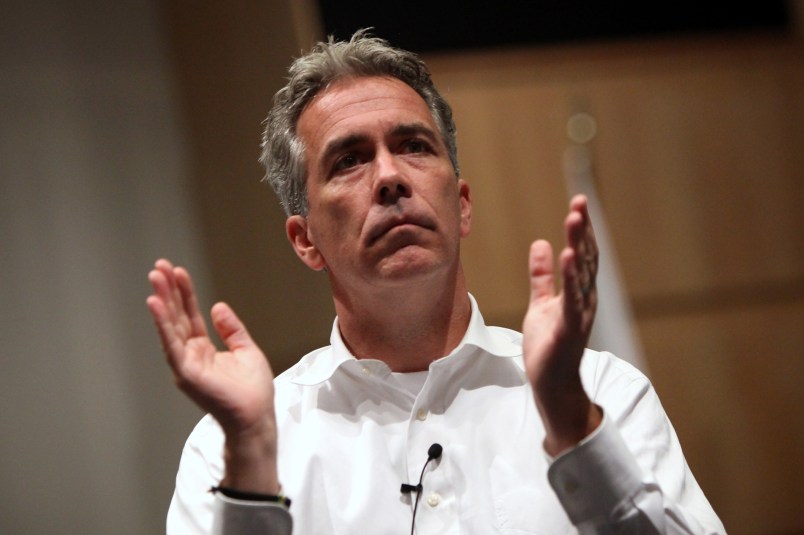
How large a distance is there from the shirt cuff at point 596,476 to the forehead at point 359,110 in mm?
841

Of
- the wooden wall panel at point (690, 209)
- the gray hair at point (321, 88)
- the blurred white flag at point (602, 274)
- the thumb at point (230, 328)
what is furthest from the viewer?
the wooden wall panel at point (690, 209)

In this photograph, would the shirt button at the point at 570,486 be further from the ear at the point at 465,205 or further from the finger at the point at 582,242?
the ear at the point at 465,205

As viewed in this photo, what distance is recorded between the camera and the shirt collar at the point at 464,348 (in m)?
1.88

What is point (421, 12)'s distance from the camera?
3.93 metres

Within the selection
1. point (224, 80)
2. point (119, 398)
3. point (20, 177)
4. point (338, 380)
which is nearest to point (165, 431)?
point (119, 398)

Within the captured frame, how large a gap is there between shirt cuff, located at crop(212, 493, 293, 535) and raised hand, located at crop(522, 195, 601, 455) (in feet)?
1.46

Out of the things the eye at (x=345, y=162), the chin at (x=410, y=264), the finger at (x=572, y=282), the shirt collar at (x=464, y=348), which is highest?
the eye at (x=345, y=162)

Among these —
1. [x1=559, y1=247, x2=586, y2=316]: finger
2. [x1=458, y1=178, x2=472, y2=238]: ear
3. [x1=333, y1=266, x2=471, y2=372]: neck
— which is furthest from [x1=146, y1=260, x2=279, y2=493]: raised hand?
[x1=458, y1=178, x2=472, y2=238]: ear

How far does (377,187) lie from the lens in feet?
6.17

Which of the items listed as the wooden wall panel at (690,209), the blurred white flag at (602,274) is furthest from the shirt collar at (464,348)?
the wooden wall panel at (690,209)

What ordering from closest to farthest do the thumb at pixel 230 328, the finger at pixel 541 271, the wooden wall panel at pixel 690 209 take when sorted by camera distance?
the finger at pixel 541 271, the thumb at pixel 230 328, the wooden wall panel at pixel 690 209

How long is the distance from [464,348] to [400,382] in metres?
0.14

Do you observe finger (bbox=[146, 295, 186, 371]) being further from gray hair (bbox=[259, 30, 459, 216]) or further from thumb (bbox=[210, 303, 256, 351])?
gray hair (bbox=[259, 30, 459, 216])

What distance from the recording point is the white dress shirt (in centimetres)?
165
